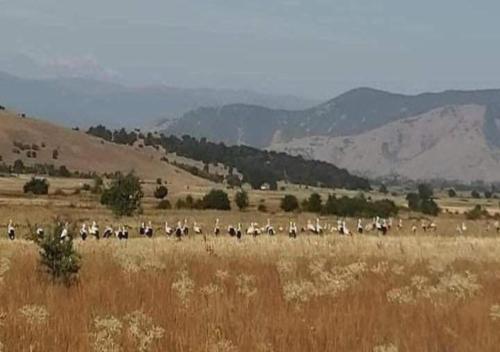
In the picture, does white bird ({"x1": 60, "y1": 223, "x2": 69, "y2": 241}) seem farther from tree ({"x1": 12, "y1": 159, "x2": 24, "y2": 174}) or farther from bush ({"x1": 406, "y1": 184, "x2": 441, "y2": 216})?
tree ({"x1": 12, "y1": 159, "x2": 24, "y2": 174})

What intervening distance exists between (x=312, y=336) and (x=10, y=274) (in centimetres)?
565

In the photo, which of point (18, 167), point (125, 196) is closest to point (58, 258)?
point (125, 196)

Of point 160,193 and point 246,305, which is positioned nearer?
point 246,305

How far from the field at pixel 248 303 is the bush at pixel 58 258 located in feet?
0.68

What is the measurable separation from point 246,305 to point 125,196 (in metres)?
53.9

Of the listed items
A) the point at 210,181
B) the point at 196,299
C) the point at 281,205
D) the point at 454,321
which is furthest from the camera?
the point at 210,181

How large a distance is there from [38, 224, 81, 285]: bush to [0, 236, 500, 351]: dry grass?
25 cm

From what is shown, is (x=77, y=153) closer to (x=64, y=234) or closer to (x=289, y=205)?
(x=289, y=205)

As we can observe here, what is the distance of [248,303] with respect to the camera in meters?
10.2

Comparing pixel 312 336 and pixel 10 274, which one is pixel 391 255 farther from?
pixel 312 336

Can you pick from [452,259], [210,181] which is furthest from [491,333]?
[210,181]

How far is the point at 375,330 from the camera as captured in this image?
8.88m

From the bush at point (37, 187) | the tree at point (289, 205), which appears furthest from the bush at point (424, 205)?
the bush at point (37, 187)

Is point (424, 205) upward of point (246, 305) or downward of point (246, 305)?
downward
